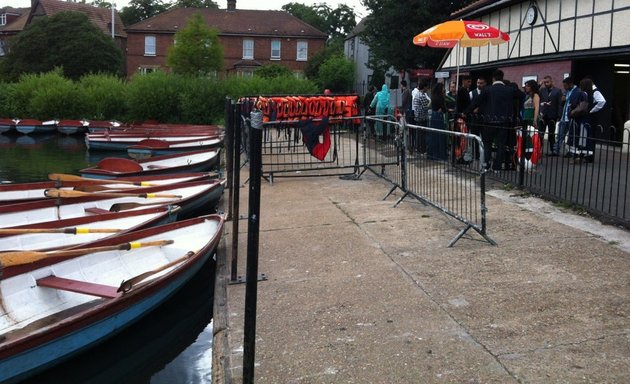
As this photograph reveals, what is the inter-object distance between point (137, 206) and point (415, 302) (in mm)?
5380

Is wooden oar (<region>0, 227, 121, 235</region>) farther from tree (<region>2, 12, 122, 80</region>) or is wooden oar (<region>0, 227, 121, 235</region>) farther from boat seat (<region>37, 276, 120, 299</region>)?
tree (<region>2, 12, 122, 80</region>)

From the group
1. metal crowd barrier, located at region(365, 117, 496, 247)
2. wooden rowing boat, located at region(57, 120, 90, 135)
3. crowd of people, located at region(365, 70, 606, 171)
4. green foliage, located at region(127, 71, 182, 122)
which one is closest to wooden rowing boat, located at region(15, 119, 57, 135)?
wooden rowing boat, located at region(57, 120, 90, 135)

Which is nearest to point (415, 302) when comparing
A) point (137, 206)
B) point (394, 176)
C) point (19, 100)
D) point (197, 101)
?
point (137, 206)

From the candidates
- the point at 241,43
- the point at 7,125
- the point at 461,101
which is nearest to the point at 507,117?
the point at 461,101

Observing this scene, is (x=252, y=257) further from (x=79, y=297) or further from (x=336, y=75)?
(x=336, y=75)

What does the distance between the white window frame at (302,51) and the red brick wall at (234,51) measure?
27cm

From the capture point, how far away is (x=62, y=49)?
5284cm

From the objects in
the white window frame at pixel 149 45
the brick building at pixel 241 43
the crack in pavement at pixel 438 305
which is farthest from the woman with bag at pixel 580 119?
the white window frame at pixel 149 45

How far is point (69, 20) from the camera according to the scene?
54375 millimetres

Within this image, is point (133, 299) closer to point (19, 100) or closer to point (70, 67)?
point (19, 100)

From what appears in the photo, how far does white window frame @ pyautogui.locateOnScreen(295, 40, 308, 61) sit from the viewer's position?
189 ft

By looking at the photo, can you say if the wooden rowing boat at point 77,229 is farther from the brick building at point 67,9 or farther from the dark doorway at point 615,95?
the brick building at point 67,9

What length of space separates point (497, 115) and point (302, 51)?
48.5 metres

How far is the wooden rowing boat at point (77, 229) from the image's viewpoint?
727 cm
